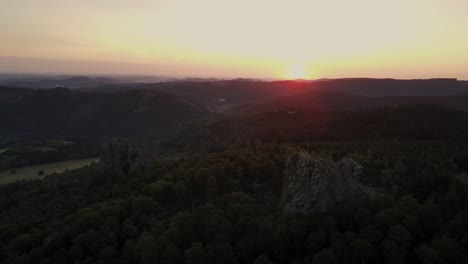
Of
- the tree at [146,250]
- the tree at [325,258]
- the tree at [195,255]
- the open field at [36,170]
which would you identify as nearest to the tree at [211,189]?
the tree at [146,250]

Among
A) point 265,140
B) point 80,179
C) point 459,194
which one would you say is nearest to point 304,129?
point 265,140

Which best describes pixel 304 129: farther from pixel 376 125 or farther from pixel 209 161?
pixel 209 161

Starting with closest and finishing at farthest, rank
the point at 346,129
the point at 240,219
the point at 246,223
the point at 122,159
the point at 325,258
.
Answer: the point at 325,258
the point at 246,223
the point at 240,219
the point at 122,159
the point at 346,129

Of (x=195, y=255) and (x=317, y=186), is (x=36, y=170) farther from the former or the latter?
(x=317, y=186)

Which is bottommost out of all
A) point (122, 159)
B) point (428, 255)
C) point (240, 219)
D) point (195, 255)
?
point (122, 159)

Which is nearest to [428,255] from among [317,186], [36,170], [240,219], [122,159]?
[317,186]

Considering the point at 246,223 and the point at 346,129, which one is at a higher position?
the point at 246,223
